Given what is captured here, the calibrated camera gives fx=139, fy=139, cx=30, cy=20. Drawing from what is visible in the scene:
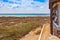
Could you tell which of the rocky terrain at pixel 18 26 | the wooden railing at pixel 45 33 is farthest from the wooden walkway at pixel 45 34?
the rocky terrain at pixel 18 26

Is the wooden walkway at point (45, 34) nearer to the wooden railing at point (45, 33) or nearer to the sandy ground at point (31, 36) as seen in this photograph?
the wooden railing at point (45, 33)

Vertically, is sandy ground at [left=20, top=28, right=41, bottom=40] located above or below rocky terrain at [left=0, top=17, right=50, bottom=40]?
below

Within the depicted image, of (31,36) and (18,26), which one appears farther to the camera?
(18,26)

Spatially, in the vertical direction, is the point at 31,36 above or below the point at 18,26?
below

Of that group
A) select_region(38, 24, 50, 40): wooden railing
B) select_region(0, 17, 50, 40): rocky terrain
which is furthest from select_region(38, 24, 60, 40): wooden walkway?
select_region(0, 17, 50, 40): rocky terrain

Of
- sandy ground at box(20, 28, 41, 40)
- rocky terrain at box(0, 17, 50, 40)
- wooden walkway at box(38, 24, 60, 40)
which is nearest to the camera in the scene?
wooden walkway at box(38, 24, 60, 40)

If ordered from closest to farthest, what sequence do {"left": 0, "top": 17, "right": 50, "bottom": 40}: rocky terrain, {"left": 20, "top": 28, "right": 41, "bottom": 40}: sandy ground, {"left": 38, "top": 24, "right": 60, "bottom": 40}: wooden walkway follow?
{"left": 38, "top": 24, "right": 60, "bottom": 40}: wooden walkway
{"left": 20, "top": 28, "right": 41, "bottom": 40}: sandy ground
{"left": 0, "top": 17, "right": 50, "bottom": 40}: rocky terrain

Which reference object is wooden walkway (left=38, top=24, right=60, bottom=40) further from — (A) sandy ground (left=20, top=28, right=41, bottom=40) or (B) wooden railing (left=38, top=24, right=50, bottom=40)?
(A) sandy ground (left=20, top=28, right=41, bottom=40)

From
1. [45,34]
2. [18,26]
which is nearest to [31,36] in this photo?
[45,34]

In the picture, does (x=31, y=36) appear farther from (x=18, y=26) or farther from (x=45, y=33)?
(x=18, y=26)

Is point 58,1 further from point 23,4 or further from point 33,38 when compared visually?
point 23,4

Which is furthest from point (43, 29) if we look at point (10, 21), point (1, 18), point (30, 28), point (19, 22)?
point (1, 18)

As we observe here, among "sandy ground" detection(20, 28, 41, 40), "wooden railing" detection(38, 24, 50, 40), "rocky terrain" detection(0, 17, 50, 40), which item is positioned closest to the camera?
"wooden railing" detection(38, 24, 50, 40)

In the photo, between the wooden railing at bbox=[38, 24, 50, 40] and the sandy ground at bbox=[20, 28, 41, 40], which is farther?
the sandy ground at bbox=[20, 28, 41, 40]
